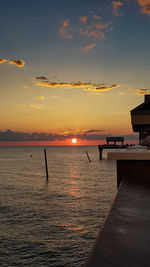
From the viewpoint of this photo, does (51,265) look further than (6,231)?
No

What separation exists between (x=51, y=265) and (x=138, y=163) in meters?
6.07

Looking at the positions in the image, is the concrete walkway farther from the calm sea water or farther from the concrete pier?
the calm sea water

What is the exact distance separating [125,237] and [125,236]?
0.02m

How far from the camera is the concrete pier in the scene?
1.47m

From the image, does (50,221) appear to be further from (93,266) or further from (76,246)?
(93,266)

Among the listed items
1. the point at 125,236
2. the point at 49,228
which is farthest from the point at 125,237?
Answer: the point at 49,228

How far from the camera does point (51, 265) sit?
836cm

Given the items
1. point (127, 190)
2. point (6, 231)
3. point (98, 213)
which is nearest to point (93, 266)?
point (127, 190)

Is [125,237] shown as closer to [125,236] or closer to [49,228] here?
[125,236]

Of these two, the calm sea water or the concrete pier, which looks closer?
the concrete pier

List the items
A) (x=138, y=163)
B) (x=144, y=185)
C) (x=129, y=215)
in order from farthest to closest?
(x=138, y=163), (x=144, y=185), (x=129, y=215)

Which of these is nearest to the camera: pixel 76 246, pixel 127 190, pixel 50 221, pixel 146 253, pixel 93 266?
pixel 93 266

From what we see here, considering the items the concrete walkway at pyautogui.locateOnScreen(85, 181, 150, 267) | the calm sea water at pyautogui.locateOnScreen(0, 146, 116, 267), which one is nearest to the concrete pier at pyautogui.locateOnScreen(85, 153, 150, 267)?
the concrete walkway at pyautogui.locateOnScreen(85, 181, 150, 267)

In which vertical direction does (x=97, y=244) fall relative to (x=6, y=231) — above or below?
above
